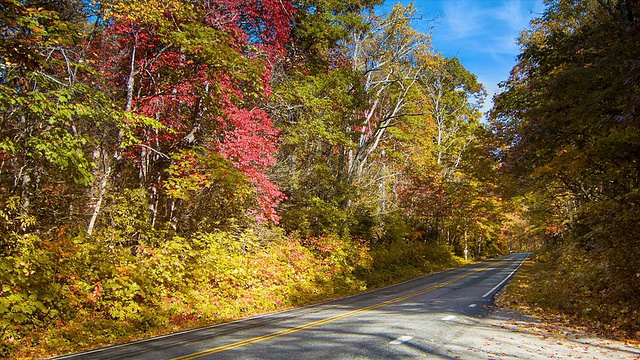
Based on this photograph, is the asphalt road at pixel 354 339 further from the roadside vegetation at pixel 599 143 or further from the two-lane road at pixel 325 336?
the roadside vegetation at pixel 599 143

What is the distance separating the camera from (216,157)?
10.7 m

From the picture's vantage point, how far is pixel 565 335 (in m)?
7.83

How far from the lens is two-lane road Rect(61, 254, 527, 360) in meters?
6.11

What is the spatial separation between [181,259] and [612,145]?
12.2 metres

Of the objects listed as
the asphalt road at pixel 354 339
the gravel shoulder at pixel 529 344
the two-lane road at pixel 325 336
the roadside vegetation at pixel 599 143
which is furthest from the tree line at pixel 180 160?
the gravel shoulder at pixel 529 344

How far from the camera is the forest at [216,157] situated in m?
→ 7.59

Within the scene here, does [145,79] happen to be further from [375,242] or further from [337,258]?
[375,242]

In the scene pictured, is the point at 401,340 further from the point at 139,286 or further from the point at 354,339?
the point at 139,286

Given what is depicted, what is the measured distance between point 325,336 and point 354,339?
625 mm

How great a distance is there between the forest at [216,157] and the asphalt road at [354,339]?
66.7 inches

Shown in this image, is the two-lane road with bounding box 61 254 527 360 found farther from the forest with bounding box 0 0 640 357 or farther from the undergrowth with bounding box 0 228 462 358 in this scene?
the forest with bounding box 0 0 640 357

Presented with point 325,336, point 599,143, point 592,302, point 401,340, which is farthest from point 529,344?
point 599,143

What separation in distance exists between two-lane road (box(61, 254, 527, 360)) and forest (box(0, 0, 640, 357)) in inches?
60.3

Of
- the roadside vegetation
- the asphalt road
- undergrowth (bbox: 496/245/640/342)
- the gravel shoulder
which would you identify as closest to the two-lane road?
the asphalt road
